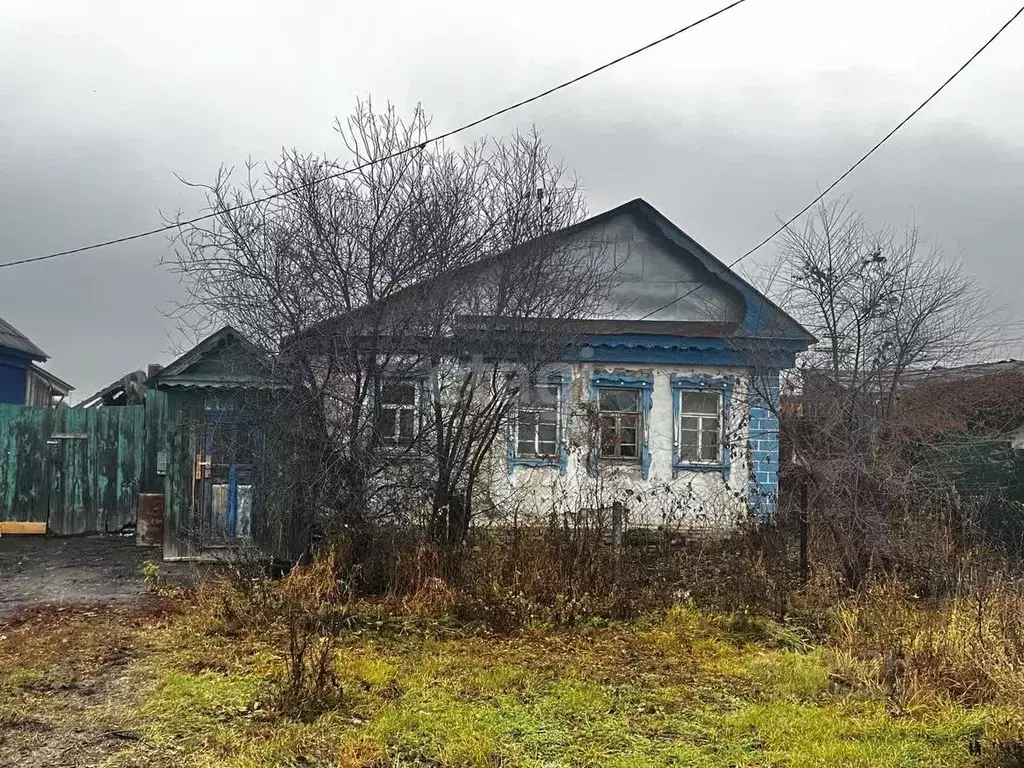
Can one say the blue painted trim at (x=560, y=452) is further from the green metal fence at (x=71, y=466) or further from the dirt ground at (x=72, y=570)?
the green metal fence at (x=71, y=466)

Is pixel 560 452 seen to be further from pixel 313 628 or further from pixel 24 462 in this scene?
pixel 24 462

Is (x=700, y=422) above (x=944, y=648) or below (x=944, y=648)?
above

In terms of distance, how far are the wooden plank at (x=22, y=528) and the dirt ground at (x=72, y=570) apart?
0.50 ft

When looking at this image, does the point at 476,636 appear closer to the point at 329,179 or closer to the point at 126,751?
the point at 126,751

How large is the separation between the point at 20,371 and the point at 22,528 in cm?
843

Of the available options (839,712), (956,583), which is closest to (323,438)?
(839,712)

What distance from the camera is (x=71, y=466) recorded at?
13477 millimetres

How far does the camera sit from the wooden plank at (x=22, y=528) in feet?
43.0

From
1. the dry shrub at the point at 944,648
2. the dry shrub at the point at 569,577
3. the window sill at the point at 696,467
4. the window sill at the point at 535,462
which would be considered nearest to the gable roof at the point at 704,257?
the window sill at the point at 696,467

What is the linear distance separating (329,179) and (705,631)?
5.32 metres

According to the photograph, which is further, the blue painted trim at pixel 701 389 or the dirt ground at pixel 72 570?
the blue painted trim at pixel 701 389

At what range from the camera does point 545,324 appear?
27.2 ft

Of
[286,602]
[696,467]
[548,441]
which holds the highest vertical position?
[548,441]

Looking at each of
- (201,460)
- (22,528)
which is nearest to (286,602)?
(201,460)
